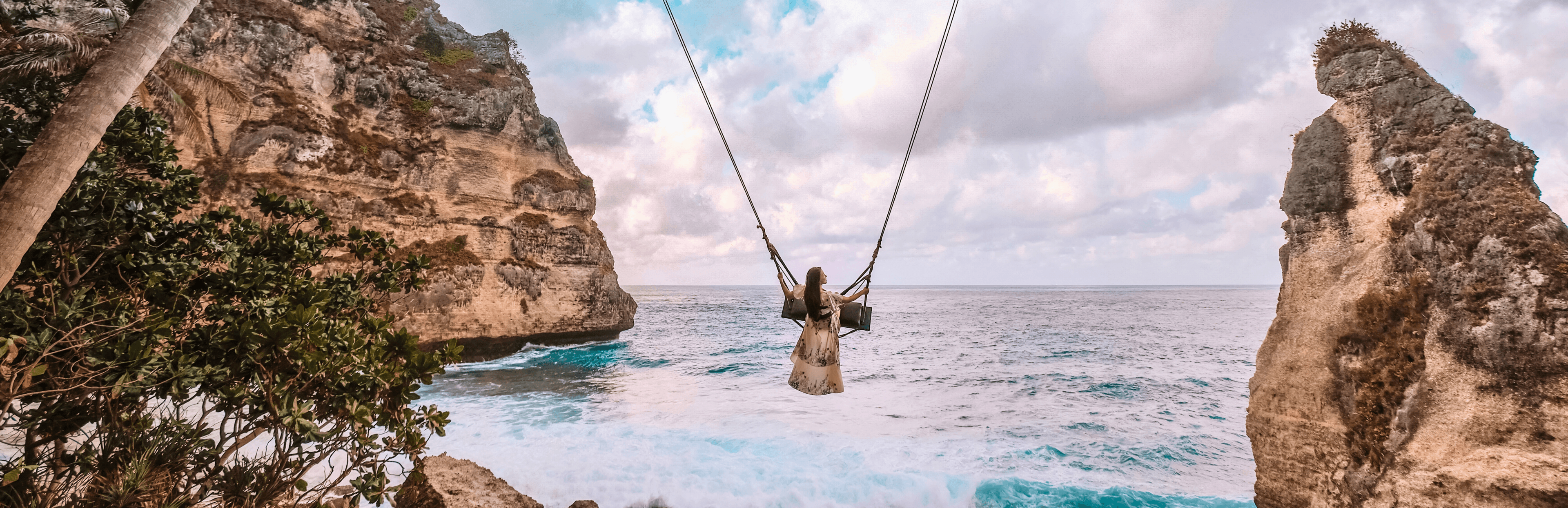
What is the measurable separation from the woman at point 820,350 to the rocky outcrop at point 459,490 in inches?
166

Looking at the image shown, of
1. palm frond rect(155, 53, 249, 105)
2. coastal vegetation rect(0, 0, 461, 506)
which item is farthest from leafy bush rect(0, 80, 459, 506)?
palm frond rect(155, 53, 249, 105)

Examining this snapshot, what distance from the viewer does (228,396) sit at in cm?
310

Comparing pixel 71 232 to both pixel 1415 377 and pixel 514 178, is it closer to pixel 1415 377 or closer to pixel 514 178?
pixel 1415 377

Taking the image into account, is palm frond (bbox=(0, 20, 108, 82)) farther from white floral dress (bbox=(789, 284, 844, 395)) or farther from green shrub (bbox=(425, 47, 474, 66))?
green shrub (bbox=(425, 47, 474, 66))

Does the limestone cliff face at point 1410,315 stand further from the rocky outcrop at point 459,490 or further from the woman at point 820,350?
the rocky outcrop at point 459,490

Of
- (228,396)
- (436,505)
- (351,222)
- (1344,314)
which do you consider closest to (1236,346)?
(1344,314)

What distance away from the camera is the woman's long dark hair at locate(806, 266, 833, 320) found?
4.77 m

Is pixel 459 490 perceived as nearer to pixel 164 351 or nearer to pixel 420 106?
pixel 164 351

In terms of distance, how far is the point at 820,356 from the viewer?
504cm

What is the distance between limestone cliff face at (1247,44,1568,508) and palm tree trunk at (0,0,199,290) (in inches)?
390

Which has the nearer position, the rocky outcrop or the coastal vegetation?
the coastal vegetation

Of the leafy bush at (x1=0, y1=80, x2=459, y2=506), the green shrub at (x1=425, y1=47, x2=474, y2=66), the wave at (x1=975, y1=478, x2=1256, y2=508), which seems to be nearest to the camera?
the leafy bush at (x1=0, y1=80, x2=459, y2=506)

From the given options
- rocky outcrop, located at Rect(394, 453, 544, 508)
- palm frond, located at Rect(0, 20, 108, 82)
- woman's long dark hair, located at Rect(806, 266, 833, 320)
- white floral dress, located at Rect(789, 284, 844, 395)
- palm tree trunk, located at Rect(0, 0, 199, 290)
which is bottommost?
rocky outcrop, located at Rect(394, 453, 544, 508)

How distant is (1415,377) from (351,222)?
81.0ft
